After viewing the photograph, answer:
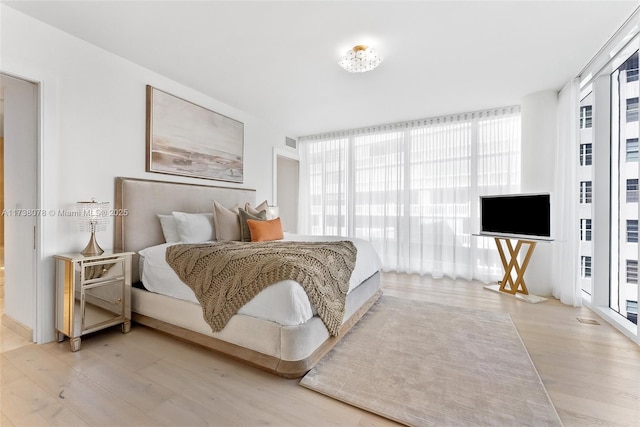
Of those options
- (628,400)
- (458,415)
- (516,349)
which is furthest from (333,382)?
(628,400)

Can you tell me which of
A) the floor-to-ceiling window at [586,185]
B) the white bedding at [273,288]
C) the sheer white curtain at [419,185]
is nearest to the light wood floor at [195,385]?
the white bedding at [273,288]

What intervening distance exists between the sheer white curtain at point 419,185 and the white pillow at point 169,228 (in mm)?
2933

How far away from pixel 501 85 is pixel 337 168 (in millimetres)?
2816

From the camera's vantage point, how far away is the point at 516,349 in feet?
6.85

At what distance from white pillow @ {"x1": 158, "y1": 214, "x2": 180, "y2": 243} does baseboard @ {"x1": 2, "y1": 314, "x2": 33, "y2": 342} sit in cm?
124

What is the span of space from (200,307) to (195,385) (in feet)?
1.85

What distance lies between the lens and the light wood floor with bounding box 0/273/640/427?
4.66 ft

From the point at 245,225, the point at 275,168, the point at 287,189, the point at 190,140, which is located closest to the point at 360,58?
the point at 245,225

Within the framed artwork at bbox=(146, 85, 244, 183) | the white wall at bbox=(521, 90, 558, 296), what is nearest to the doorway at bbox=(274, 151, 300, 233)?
the framed artwork at bbox=(146, 85, 244, 183)

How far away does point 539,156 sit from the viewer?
11.7 ft

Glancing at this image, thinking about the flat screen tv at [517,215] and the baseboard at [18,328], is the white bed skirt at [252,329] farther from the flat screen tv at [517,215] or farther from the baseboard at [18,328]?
the flat screen tv at [517,215]

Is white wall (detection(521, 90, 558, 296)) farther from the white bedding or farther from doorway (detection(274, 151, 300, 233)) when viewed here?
doorway (detection(274, 151, 300, 233))

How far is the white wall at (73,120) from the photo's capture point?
2197 mm

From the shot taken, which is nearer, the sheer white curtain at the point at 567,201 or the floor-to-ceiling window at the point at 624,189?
the floor-to-ceiling window at the point at 624,189
